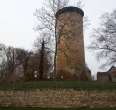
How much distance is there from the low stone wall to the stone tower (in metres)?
10.4

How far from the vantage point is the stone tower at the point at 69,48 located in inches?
1121

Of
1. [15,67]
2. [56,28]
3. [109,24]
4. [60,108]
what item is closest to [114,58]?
[109,24]

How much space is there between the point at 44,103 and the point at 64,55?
38.2 feet

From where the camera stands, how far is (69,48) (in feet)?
95.1

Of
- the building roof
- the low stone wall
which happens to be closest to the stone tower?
the building roof

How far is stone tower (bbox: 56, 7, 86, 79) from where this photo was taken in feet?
93.4

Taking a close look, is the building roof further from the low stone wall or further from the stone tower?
the low stone wall

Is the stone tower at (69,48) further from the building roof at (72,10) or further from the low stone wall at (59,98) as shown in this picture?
the low stone wall at (59,98)

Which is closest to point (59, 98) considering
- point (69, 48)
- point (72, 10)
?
point (69, 48)

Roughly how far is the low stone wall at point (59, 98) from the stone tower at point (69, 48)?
10.4 m

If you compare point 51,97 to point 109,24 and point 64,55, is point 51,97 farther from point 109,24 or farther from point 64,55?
point 109,24

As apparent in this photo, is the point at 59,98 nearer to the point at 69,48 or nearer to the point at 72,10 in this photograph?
the point at 69,48

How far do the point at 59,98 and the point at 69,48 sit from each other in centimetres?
1197

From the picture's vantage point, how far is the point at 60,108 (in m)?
16.4
